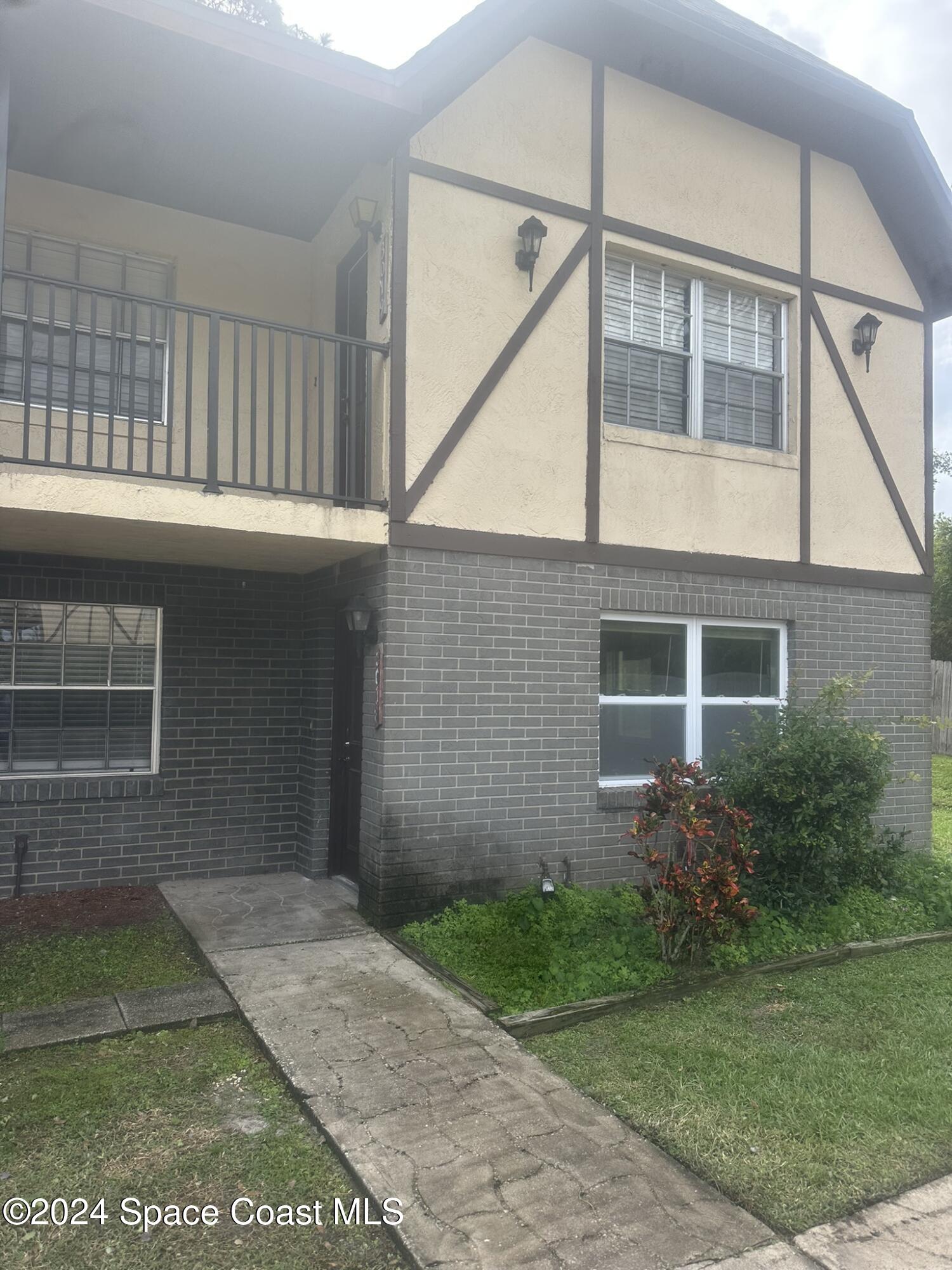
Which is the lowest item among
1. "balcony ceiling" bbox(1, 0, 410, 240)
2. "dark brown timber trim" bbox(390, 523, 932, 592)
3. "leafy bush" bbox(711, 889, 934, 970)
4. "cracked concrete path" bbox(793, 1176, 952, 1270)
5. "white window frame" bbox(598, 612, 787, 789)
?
"cracked concrete path" bbox(793, 1176, 952, 1270)

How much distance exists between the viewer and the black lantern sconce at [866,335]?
809 cm

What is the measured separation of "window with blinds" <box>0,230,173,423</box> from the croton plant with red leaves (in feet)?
14.5

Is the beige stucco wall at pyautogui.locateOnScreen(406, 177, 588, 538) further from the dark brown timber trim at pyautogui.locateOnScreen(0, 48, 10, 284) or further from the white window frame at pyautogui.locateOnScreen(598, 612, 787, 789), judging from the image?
the dark brown timber trim at pyautogui.locateOnScreen(0, 48, 10, 284)

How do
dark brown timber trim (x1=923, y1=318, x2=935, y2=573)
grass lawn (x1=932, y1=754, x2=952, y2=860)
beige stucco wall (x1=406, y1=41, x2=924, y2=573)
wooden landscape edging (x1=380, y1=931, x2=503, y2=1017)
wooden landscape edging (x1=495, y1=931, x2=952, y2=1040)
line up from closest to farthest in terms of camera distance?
wooden landscape edging (x1=495, y1=931, x2=952, y2=1040), wooden landscape edging (x1=380, y1=931, x2=503, y2=1017), beige stucco wall (x1=406, y1=41, x2=924, y2=573), dark brown timber trim (x1=923, y1=318, x2=935, y2=573), grass lawn (x1=932, y1=754, x2=952, y2=860)

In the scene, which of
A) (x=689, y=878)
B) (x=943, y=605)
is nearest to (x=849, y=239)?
(x=689, y=878)

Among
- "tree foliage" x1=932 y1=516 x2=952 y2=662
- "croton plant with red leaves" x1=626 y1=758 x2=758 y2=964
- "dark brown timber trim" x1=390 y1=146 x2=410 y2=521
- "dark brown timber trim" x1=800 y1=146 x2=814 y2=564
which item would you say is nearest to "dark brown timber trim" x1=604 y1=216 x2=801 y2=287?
"dark brown timber trim" x1=800 y1=146 x2=814 y2=564

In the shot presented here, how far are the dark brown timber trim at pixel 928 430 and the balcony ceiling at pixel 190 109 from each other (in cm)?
560

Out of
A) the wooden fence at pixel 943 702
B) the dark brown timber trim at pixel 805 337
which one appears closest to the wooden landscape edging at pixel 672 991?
the dark brown timber trim at pixel 805 337

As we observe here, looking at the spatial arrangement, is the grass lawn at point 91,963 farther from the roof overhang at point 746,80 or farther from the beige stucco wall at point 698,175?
the beige stucco wall at point 698,175

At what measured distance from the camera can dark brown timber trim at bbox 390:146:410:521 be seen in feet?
20.1

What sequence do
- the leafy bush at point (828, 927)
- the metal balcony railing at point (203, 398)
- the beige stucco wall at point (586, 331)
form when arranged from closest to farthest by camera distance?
the leafy bush at point (828, 927), the metal balcony railing at point (203, 398), the beige stucco wall at point (586, 331)

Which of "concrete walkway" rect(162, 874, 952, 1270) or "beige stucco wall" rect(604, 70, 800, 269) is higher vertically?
"beige stucco wall" rect(604, 70, 800, 269)

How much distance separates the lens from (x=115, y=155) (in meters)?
6.62

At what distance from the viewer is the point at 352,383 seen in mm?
6270
